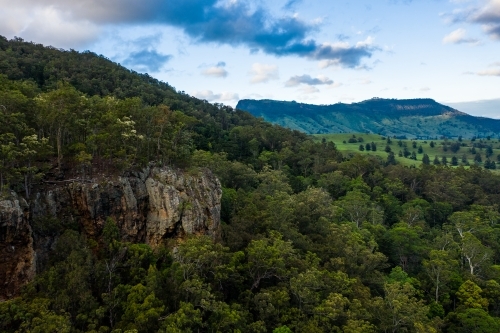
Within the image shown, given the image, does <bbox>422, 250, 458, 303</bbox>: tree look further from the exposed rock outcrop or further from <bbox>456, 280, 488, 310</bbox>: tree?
the exposed rock outcrop

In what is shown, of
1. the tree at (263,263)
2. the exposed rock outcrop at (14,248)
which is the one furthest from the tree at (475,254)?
the exposed rock outcrop at (14,248)

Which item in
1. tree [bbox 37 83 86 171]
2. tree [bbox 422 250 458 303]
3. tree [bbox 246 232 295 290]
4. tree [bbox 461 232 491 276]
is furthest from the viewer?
tree [bbox 461 232 491 276]

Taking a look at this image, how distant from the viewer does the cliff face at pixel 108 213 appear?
2533 cm

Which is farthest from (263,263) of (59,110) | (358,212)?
(358,212)

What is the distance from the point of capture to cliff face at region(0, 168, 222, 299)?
83.1ft

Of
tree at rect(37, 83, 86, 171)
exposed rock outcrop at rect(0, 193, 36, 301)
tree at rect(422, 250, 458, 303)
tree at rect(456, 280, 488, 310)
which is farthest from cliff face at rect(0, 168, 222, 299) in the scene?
tree at rect(456, 280, 488, 310)

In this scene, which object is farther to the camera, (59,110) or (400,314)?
(400,314)

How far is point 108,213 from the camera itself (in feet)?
102

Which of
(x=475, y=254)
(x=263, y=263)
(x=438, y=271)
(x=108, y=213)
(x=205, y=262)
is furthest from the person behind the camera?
(x=475, y=254)

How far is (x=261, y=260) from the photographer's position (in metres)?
32.3

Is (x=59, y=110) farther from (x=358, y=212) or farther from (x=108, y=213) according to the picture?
(x=358, y=212)

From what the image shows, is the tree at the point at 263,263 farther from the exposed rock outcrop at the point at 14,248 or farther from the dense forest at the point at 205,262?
the exposed rock outcrop at the point at 14,248

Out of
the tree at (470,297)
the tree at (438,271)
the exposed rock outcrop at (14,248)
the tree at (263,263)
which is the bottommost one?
the tree at (470,297)

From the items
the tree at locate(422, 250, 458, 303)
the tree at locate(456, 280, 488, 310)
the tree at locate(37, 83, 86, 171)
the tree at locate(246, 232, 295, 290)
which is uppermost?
the tree at locate(37, 83, 86, 171)
